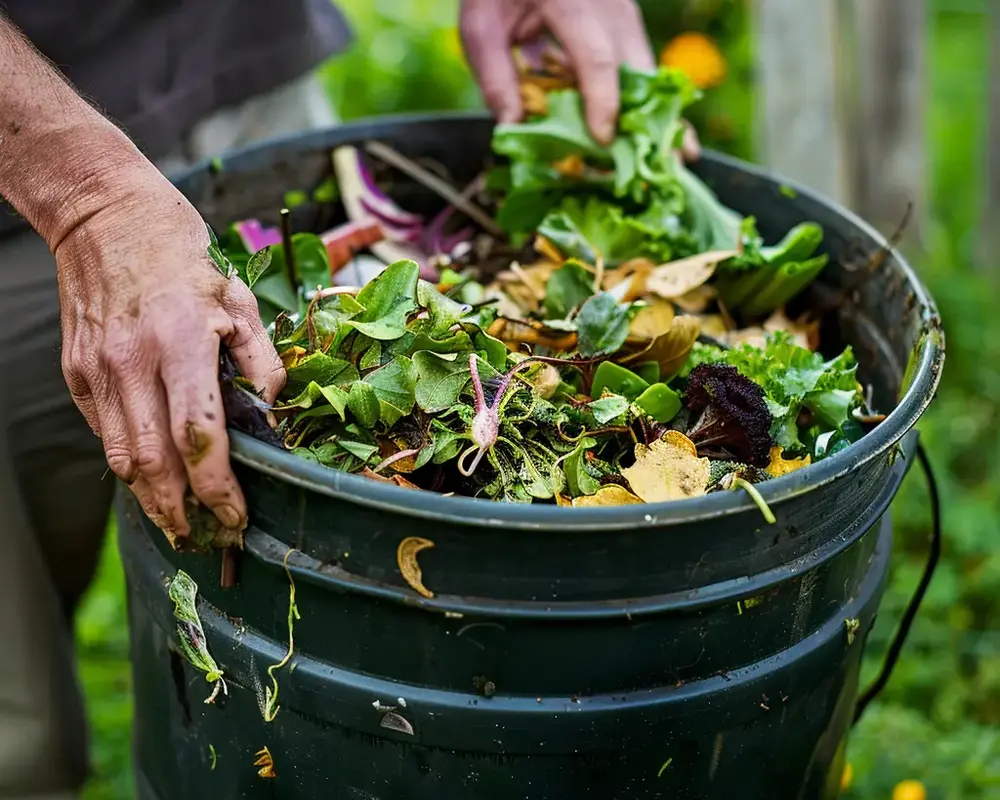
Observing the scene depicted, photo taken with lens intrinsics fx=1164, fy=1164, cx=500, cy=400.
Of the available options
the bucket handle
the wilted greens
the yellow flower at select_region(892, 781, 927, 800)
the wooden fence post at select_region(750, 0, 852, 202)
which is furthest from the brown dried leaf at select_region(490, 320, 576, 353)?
the wooden fence post at select_region(750, 0, 852, 202)

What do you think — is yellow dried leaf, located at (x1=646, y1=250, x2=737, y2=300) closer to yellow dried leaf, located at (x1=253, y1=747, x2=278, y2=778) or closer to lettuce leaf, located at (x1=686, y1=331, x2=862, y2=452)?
lettuce leaf, located at (x1=686, y1=331, x2=862, y2=452)

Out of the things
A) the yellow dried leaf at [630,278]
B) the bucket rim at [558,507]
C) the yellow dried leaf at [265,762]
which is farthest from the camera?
the yellow dried leaf at [630,278]

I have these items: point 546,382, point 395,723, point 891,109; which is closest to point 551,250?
point 546,382

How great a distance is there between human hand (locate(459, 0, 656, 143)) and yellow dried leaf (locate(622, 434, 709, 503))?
2.50 ft

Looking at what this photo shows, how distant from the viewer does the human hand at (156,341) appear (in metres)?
1.02

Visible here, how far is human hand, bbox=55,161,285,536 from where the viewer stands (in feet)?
3.35

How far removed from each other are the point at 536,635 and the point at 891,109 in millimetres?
2492

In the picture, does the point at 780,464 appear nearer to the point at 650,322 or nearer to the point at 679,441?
the point at 679,441

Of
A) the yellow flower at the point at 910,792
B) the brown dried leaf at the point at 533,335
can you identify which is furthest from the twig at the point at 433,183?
the yellow flower at the point at 910,792

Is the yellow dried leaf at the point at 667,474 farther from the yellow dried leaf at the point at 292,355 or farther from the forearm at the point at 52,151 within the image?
the forearm at the point at 52,151

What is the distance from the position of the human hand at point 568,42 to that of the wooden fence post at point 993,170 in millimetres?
1632

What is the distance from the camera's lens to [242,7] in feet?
6.69

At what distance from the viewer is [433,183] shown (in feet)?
6.23

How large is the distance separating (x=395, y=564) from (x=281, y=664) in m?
0.18
